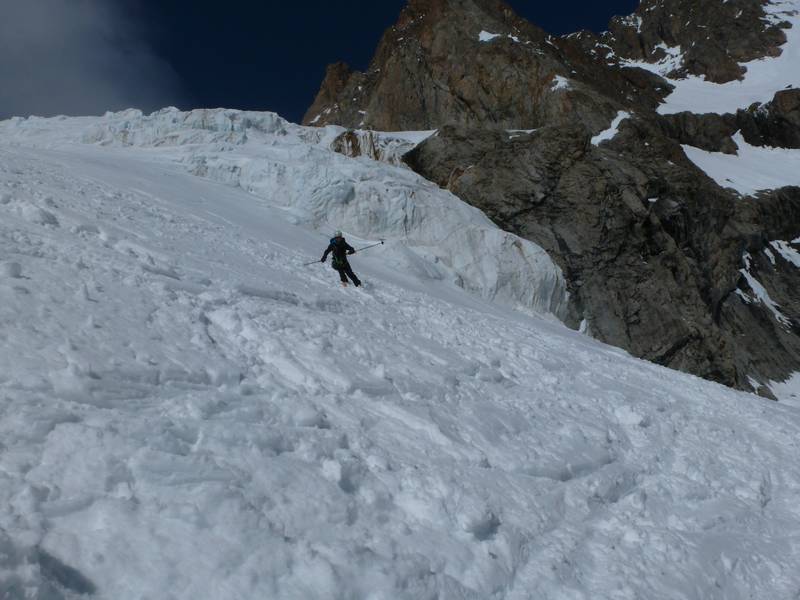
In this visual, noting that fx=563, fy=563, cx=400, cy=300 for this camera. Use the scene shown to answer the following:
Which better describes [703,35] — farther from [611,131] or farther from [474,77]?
[611,131]

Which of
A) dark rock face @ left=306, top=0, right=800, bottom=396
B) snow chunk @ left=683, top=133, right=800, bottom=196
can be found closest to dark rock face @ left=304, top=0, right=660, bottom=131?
dark rock face @ left=306, top=0, right=800, bottom=396

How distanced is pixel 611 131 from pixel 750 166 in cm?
3171

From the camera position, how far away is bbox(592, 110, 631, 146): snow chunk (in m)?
53.5

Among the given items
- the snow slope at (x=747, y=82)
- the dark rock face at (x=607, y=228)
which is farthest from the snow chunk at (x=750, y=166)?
the dark rock face at (x=607, y=228)

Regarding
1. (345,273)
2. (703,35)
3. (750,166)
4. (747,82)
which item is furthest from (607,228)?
(703,35)

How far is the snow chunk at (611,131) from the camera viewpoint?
5351cm

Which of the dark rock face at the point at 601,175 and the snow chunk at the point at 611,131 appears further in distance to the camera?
the snow chunk at the point at 611,131

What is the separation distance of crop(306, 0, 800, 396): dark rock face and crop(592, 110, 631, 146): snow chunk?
661 millimetres

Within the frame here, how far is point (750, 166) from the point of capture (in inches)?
2904

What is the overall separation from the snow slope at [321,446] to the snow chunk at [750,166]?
215ft

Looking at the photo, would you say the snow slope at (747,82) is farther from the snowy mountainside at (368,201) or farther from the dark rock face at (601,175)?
the snowy mountainside at (368,201)

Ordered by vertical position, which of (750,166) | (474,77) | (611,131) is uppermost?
(750,166)

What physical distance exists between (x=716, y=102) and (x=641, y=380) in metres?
94.9

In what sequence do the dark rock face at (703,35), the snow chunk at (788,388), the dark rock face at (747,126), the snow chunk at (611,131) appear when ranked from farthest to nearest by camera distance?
1. the dark rock face at (703,35)
2. the dark rock face at (747,126)
3. the snow chunk at (611,131)
4. the snow chunk at (788,388)
